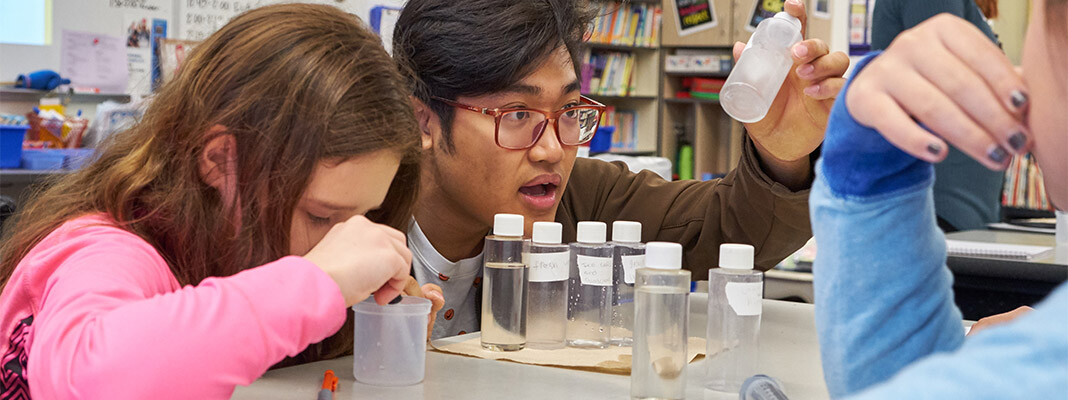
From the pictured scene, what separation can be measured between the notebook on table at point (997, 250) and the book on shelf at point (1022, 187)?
2410 millimetres

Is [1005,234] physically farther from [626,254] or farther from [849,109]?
[849,109]

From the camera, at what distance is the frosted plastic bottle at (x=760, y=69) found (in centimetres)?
124

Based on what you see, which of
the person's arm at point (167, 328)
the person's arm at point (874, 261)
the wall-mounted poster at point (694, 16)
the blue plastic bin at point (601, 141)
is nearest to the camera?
the person's arm at point (874, 261)

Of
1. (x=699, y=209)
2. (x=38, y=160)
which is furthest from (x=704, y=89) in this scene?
(x=699, y=209)

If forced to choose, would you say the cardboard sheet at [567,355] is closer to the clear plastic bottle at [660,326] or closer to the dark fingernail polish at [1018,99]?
the clear plastic bottle at [660,326]

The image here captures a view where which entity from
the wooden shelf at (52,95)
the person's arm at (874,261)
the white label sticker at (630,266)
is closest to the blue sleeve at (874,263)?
the person's arm at (874,261)

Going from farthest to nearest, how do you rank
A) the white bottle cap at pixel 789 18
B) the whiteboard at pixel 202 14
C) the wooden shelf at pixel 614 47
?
the wooden shelf at pixel 614 47, the whiteboard at pixel 202 14, the white bottle cap at pixel 789 18

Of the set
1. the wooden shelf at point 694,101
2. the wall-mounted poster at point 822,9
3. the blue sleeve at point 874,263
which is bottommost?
the blue sleeve at point 874,263

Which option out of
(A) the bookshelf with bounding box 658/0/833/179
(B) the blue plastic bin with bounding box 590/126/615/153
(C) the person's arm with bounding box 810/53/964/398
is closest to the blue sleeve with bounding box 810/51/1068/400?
(C) the person's arm with bounding box 810/53/964/398

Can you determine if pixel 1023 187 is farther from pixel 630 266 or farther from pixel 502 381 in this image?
pixel 502 381

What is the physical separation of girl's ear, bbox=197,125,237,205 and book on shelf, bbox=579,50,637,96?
4425 mm

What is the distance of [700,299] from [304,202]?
0.83 m

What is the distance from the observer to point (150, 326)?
2.66ft

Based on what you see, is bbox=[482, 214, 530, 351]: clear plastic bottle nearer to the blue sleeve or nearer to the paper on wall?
the blue sleeve
